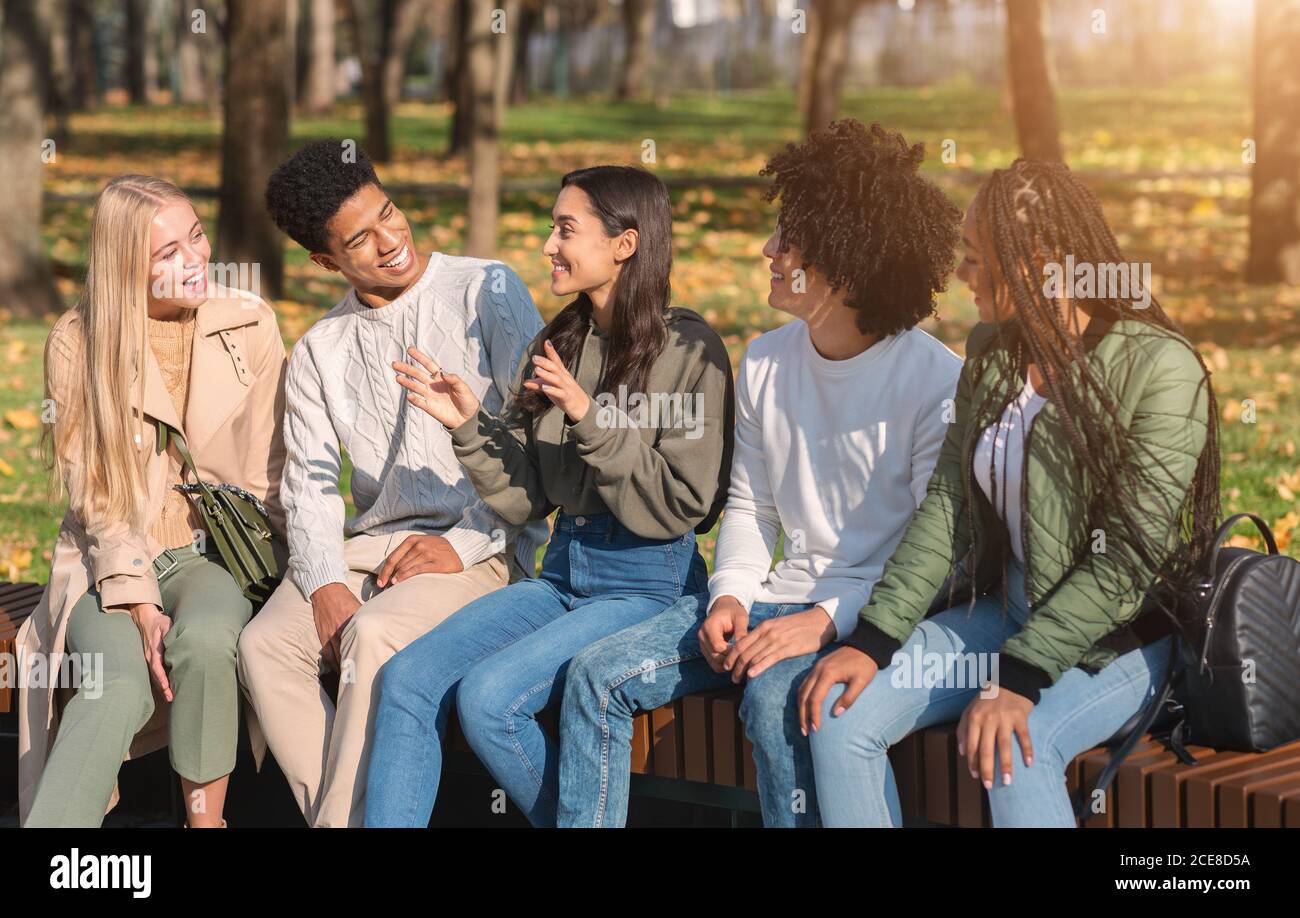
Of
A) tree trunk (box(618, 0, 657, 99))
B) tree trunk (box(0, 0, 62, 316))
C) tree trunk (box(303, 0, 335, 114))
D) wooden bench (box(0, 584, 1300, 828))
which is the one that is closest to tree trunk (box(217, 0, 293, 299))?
tree trunk (box(0, 0, 62, 316))

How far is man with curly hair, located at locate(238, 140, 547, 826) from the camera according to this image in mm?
4023

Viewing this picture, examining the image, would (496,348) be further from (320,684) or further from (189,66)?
(189,66)

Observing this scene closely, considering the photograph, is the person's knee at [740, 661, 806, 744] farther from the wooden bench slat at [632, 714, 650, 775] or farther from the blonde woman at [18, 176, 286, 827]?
the blonde woman at [18, 176, 286, 827]

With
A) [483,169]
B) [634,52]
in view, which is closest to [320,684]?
[483,169]

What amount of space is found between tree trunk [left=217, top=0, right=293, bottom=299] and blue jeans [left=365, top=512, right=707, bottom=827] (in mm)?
8012

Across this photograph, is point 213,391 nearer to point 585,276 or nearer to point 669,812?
point 585,276

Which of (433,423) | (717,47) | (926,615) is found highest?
(717,47)

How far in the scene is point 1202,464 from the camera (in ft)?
11.1

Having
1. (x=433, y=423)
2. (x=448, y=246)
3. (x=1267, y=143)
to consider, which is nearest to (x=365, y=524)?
(x=433, y=423)

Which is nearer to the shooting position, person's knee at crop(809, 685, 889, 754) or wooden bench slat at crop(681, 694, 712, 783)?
person's knee at crop(809, 685, 889, 754)

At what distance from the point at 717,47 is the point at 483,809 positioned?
1606 inches

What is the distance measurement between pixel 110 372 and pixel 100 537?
1.39 feet

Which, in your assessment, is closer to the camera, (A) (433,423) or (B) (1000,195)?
(B) (1000,195)

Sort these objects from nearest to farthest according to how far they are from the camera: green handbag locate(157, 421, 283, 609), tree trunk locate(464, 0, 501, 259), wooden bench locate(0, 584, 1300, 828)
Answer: wooden bench locate(0, 584, 1300, 828) → green handbag locate(157, 421, 283, 609) → tree trunk locate(464, 0, 501, 259)
